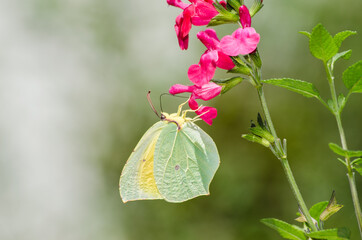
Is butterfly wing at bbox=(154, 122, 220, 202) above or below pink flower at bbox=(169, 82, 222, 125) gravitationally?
below

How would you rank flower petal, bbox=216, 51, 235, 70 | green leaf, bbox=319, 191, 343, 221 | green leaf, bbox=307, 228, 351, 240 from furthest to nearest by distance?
flower petal, bbox=216, 51, 235, 70 → green leaf, bbox=319, 191, 343, 221 → green leaf, bbox=307, 228, 351, 240

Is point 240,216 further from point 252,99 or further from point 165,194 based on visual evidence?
point 165,194

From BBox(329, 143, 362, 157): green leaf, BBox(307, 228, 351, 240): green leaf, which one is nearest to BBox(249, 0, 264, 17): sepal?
BBox(329, 143, 362, 157): green leaf

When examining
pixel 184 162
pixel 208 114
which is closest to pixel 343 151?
pixel 208 114

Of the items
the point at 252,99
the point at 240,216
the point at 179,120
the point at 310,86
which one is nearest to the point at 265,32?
the point at 252,99

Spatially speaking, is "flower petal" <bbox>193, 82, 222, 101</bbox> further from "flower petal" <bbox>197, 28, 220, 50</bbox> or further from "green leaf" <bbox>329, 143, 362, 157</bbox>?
"green leaf" <bbox>329, 143, 362, 157</bbox>

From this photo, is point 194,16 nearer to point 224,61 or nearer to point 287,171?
point 224,61
